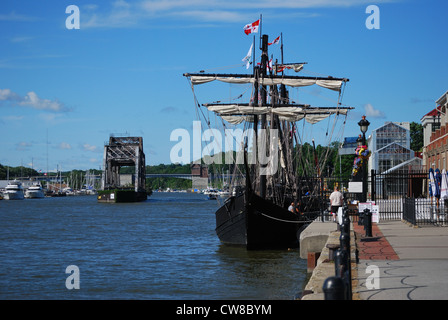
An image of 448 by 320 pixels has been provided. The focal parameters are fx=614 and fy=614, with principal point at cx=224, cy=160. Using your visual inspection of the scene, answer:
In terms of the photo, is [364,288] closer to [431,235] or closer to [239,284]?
[239,284]

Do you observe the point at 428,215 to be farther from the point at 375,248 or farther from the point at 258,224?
the point at 375,248

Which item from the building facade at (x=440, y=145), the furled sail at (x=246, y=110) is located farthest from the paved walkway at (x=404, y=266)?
the building facade at (x=440, y=145)

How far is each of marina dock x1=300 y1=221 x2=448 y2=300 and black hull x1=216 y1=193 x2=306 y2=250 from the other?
25.2 ft

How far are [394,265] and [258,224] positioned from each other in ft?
56.0

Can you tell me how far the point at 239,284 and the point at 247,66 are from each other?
78.8ft

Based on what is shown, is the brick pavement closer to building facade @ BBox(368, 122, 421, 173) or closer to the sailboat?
the sailboat

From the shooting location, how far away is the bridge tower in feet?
467

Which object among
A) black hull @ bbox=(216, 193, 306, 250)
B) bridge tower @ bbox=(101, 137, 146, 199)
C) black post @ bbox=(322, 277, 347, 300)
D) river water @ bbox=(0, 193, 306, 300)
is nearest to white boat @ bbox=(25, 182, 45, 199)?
bridge tower @ bbox=(101, 137, 146, 199)

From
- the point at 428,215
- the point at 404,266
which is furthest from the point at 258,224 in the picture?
the point at 404,266

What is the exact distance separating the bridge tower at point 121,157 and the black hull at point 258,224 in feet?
362

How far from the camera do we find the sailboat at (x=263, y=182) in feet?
101

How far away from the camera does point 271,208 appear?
102 ft
